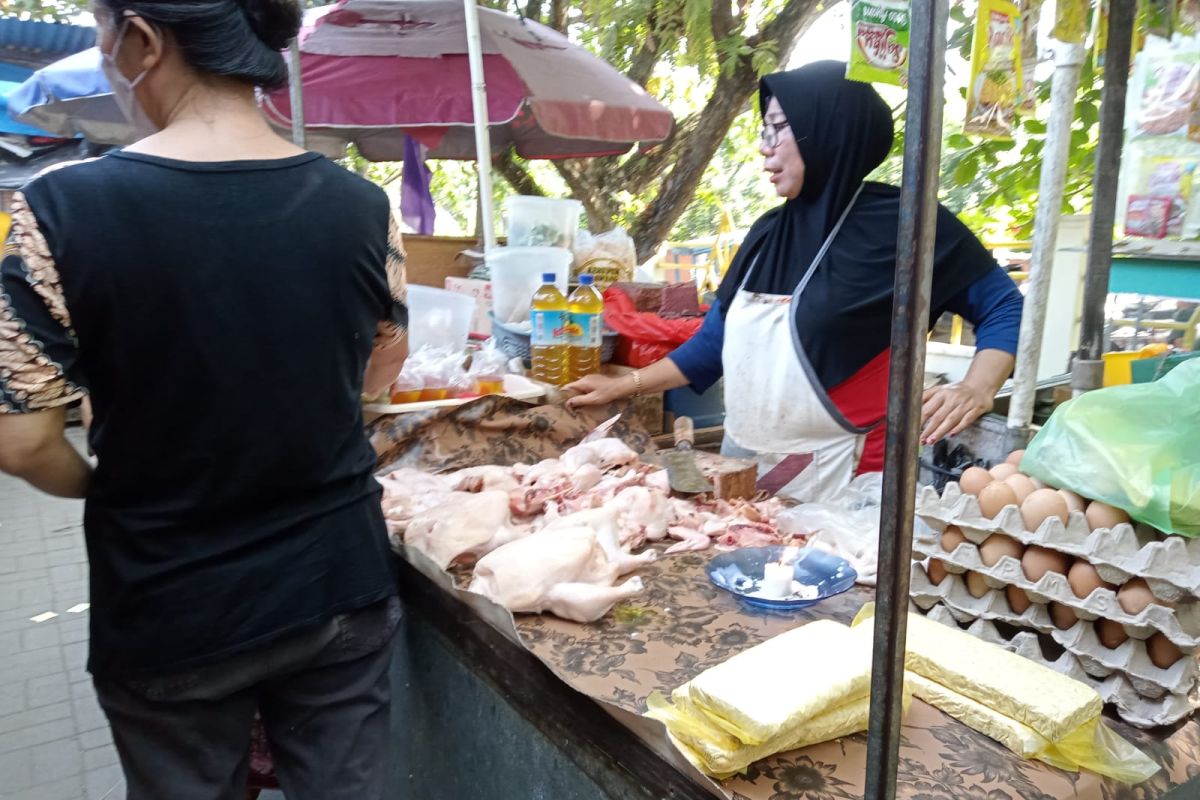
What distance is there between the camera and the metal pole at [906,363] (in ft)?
2.34

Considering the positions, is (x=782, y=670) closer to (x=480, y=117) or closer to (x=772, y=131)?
(x=772, y=131)

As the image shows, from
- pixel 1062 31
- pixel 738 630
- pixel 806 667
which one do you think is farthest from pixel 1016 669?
pixel 1062 31

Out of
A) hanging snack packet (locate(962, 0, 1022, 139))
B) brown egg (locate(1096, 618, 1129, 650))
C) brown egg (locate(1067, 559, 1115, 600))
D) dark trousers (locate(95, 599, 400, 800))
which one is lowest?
dark trousers (locate(95, 599, 400, 800))

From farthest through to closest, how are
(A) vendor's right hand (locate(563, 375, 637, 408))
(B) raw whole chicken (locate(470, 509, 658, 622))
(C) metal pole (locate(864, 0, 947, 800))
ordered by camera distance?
(A) vendor's right hand (locate(563, 375, 637, 408)), (B) raw whole chicken (locate(470, 509, 658, 622)), (C) metal pole (locate(864, 0, 947, 800))

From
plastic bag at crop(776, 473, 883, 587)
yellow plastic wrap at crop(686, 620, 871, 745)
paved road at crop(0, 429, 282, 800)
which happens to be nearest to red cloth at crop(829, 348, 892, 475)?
plastic bag at crop(776, 473, 883, 587)

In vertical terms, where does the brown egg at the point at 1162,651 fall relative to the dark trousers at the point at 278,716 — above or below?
above

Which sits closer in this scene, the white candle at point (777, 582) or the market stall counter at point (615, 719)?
the market stall counter at point (615, 719)

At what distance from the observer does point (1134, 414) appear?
1.40 metres

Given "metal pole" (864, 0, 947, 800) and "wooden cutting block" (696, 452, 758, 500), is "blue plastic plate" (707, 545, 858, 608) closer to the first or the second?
"wooden cutting block" (696, 452, 758, 500)

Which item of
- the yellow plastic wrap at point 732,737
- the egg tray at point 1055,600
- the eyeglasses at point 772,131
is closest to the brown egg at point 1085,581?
the egg tray at point 1055,600

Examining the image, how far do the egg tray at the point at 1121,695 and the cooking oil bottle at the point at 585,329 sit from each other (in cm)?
172

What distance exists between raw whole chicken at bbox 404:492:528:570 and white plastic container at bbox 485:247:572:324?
1.38m

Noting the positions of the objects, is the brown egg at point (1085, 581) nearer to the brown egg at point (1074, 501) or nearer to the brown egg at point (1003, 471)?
the brown egg at point (1074, 501)

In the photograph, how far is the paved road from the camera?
2988 millimetres
